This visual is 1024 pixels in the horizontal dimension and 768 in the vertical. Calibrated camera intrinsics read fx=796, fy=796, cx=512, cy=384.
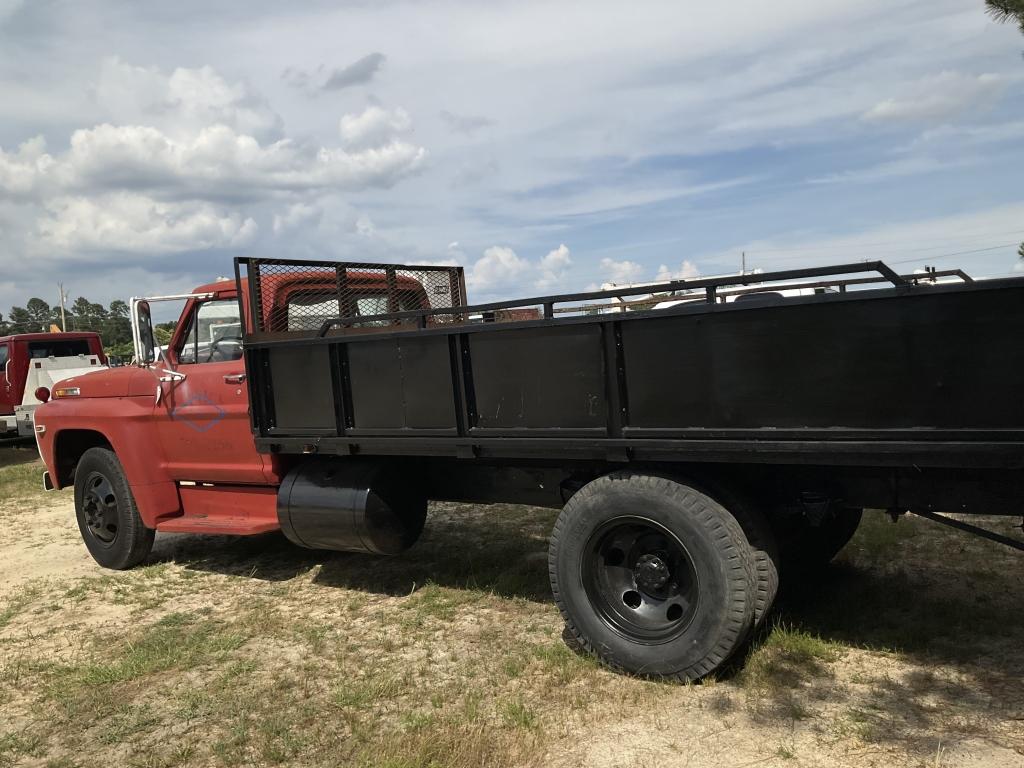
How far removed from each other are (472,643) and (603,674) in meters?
0.83

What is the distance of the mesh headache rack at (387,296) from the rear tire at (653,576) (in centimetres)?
88

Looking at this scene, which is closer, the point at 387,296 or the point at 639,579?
the point at 639,579

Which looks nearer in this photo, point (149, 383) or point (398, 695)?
point (398, 695)

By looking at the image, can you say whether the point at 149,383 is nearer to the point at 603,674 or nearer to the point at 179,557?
the point at 179,557

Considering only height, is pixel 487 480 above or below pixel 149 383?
below

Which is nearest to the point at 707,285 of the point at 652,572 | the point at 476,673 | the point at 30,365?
the point at 652,572

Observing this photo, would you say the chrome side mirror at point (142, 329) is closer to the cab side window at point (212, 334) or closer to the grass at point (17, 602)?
the cab side window at point (212, 334)

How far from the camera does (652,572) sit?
3746 millimetres

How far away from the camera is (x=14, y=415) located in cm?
1443

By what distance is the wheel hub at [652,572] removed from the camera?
12.3ft

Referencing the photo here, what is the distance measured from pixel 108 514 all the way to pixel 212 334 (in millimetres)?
1765

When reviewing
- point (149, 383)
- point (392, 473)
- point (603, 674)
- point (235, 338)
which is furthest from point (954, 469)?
point (149, 383)

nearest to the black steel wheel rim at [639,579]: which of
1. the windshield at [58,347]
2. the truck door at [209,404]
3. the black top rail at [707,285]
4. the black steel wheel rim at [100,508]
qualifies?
the black top rail at [707,285]

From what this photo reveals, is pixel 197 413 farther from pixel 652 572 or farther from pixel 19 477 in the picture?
pixel 19 477
